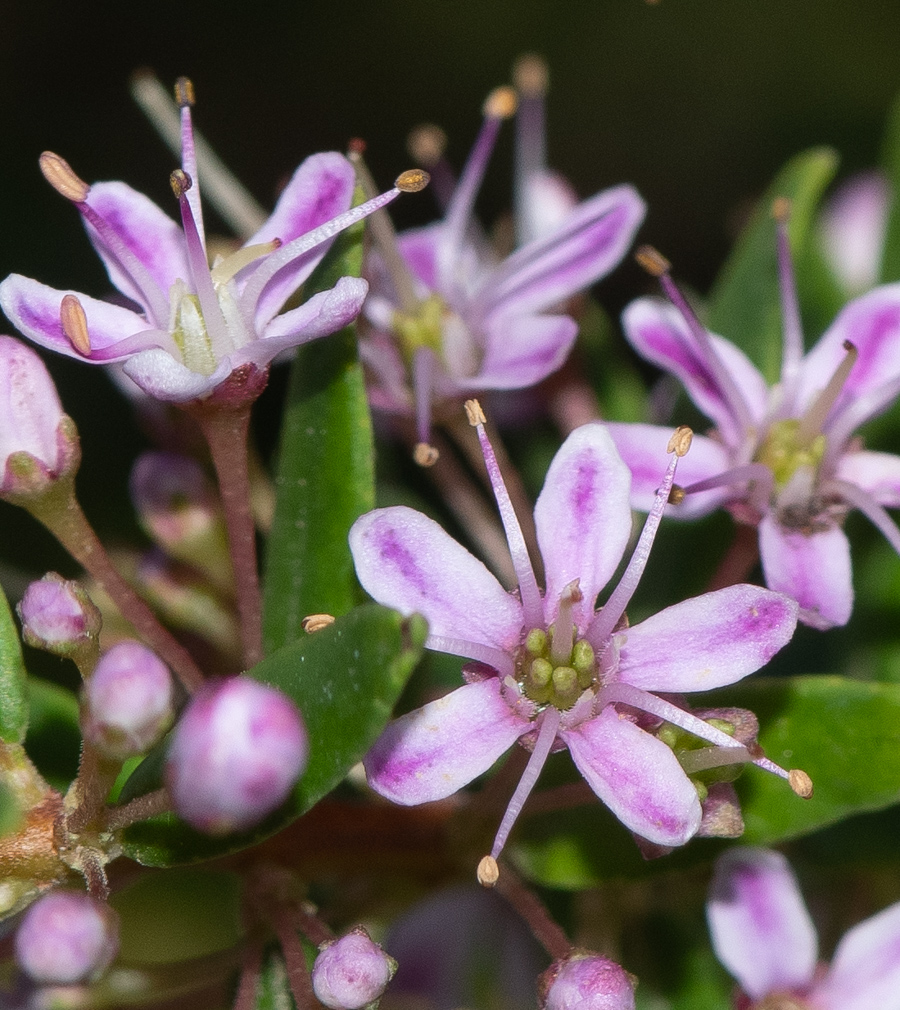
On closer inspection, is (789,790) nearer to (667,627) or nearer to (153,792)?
(667,627)

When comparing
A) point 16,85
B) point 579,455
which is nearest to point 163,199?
point 16,85

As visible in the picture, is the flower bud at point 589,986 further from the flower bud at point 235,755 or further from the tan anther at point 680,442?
the tan anther at point 680,442

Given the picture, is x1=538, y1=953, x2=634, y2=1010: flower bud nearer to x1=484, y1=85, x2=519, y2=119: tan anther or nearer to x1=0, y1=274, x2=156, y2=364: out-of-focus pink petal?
x1=0, y1=274, x2=156, y2=364: out-of-focus pink petal

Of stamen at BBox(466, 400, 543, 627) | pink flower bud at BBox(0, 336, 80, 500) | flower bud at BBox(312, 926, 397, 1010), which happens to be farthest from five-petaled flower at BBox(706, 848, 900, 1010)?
pink flower bud at BBox(0, 336, 80, 500)

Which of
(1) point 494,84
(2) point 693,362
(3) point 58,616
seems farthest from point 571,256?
(1) point 494,84

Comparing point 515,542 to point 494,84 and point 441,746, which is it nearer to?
point 441,746

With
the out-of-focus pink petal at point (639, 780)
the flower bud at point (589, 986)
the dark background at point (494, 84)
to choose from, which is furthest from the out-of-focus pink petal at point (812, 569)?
the dark background at point (494, 84)

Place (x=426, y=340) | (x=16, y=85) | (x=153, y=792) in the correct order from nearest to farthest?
(x=153, y=792) < (x=426, y=340) < (x=16, y=85)
